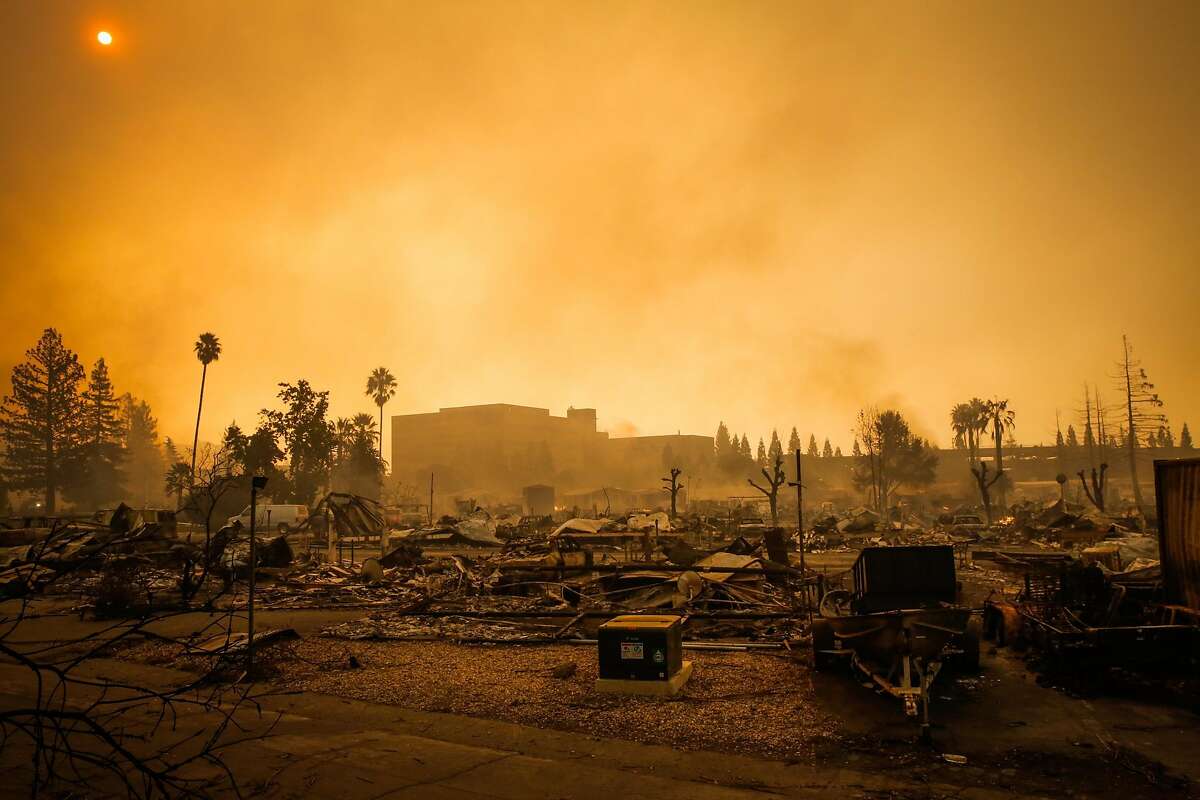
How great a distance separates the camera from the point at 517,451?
16425 centimetres

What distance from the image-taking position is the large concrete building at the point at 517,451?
526 ft

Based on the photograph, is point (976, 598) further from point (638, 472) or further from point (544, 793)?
point (638, 472)

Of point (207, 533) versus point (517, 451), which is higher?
point (517, 451)

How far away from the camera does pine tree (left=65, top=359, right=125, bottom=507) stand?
84625mm

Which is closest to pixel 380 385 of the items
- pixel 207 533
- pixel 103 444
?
pixel 103 444

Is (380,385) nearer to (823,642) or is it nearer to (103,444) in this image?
(103,444)

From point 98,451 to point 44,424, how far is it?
632cm

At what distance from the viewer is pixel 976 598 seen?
64.8 feet

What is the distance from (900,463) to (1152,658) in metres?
89.9

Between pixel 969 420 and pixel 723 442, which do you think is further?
pixel 723 442

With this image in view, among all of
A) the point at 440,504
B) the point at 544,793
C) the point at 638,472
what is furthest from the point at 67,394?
the point at 638,472

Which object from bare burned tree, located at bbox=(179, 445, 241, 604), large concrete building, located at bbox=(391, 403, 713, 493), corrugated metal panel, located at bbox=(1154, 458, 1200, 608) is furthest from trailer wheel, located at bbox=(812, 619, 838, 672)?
large concrete building, located at bbox=(391, 403, 713, 493)

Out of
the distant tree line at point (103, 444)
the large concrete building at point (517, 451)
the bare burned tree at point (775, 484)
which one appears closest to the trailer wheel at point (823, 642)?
the bare burned tree at point (775, 484)

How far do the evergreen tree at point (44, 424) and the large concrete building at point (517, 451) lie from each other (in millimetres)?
76579
